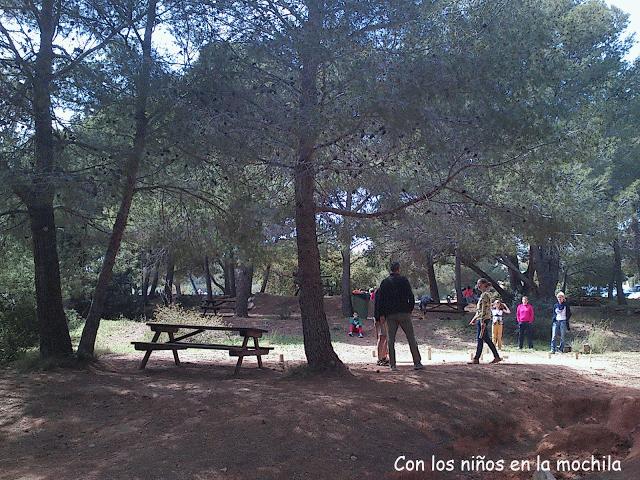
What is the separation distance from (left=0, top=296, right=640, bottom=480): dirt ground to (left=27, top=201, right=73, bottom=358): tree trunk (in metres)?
0.59

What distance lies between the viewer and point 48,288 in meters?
9.41

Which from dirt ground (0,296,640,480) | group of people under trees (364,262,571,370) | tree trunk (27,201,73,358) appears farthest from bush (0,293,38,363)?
group of people under trees (364,262,571,370)

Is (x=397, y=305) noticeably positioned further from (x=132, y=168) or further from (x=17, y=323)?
(x=17, y=323)

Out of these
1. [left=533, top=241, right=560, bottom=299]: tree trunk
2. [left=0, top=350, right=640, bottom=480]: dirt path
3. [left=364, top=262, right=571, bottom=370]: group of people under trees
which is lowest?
[left=0, top=350, right=640, bottom=480]: dirt path

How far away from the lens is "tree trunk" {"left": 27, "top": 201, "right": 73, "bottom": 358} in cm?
930

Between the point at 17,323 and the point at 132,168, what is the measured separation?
19.1 feet

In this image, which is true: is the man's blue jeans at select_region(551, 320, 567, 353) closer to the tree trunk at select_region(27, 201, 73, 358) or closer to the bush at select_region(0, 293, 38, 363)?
the tree trunk at select_region(27, 201, 73, 358)

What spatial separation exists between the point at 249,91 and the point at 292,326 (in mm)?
14314

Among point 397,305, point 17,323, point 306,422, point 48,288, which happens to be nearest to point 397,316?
→ point 397,305

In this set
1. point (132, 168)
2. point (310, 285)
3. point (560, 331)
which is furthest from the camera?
point (560, 331)

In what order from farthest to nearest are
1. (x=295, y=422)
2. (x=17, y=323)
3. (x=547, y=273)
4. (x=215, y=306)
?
(x=215, y=306), (x=547, y=273), (x=17, y=323), (x=295, y=422)

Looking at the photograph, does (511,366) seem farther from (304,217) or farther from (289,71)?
(289,71)

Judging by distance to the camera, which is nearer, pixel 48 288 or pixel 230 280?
pixel 48 288

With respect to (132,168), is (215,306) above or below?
below
